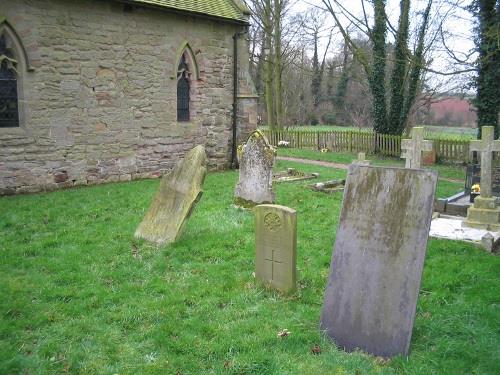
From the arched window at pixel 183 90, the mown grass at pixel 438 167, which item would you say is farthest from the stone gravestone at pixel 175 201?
the arched window at pixel 183 90

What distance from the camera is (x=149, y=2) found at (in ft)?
42.3

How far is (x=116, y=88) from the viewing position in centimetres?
1285

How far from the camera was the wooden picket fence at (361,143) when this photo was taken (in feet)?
67.4

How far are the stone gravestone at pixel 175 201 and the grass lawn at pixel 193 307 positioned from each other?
0.73 ft

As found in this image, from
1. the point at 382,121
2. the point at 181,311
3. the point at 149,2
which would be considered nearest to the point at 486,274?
the point at 181,311

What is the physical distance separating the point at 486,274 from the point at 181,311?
12.8ft

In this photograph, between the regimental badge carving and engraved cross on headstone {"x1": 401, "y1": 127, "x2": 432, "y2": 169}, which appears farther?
engraved cross on headstone {"x1": 401, "y1": 127, "x2": 432, "y2": 169}

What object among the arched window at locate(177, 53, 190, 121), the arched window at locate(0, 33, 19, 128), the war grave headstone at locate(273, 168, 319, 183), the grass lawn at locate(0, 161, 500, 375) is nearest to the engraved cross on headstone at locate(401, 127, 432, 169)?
the grass lawn at locate(0, 161, 500, 375)

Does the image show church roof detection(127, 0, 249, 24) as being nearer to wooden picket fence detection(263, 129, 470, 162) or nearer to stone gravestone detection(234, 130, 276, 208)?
stone gravestone detection(234, 130, 276, 208)

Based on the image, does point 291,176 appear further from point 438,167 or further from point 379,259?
point 379,259

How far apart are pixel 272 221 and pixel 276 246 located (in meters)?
0.29

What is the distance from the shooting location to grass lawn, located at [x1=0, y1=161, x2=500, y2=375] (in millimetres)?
4086

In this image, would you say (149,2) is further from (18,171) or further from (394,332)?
(394,332)

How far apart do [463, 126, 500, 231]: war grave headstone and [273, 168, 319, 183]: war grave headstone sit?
5560 millimetres
